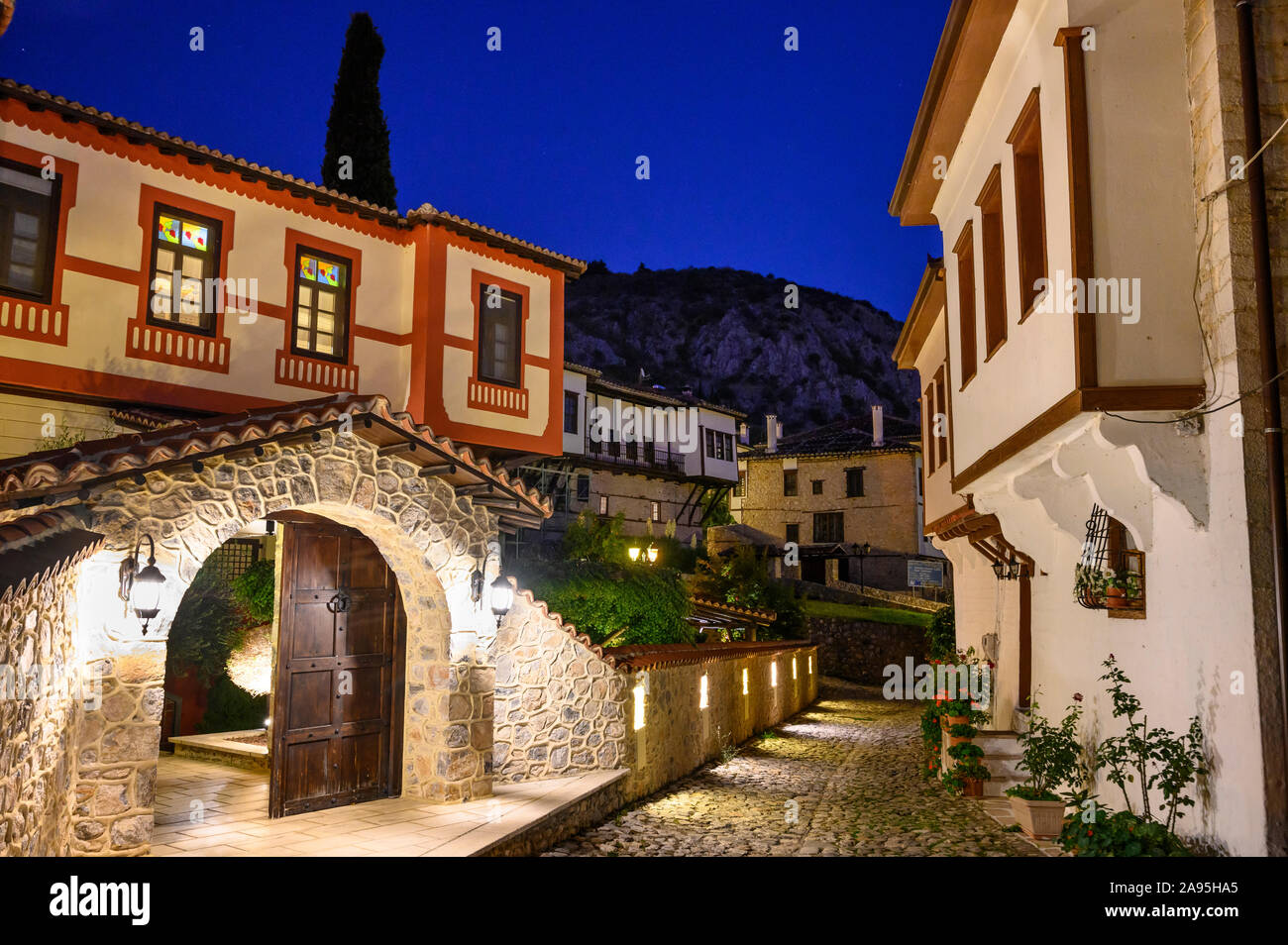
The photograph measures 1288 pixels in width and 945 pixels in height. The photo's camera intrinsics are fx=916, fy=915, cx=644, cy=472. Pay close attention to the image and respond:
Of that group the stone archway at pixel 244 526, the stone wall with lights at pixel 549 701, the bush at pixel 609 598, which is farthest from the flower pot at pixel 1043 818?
the bush at pixel 609 598

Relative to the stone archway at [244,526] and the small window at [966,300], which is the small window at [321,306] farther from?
the small window at [966,300]

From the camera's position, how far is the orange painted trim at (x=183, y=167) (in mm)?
10875

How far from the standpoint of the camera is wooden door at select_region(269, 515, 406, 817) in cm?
860

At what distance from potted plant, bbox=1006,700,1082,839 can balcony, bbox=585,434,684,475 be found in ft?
82.7

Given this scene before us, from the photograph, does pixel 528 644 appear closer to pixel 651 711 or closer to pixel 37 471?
pixel 651 711

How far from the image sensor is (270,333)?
12.9m

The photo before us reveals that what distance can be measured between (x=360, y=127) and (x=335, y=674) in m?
15.2

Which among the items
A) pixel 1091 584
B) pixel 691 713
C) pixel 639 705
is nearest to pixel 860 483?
pixel 691 713

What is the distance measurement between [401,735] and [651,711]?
13.5 feet

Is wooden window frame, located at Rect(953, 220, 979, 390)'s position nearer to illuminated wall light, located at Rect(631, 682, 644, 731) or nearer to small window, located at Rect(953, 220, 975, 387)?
small window, located at Rect(953, 220, 975, 387)

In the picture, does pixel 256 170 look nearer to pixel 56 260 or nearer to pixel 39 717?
pixel 56 260

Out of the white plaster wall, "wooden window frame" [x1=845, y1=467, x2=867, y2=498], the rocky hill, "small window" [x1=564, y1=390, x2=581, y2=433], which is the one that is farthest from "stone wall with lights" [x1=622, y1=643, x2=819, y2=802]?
the rocky hill

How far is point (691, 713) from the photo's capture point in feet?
46.7

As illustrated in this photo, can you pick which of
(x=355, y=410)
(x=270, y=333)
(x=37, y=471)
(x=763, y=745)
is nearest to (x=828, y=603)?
(x=763, y=745)
